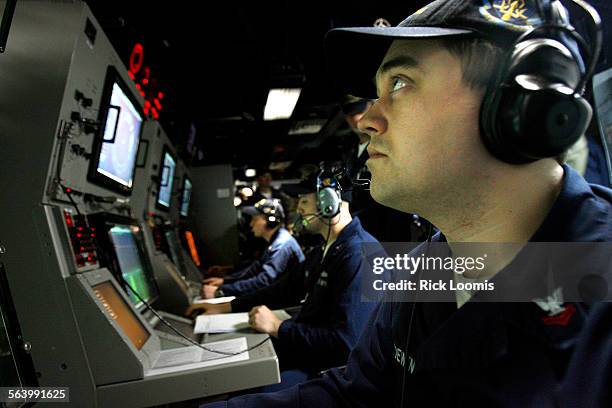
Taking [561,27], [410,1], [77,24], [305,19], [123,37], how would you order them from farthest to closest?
[305,19] < [410,1] < [123,37] < [77,24] < [561,27]

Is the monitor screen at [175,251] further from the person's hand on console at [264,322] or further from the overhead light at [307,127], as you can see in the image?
the overhead light at [307,127]

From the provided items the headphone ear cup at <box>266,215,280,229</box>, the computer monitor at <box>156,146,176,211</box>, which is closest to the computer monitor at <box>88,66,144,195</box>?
the computer monitor at <box>156,146,176,211</box>

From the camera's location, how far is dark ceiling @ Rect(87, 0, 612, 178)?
11.3 ft

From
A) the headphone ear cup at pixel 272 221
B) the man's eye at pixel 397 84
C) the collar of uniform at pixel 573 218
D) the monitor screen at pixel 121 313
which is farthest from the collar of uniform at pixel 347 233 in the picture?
the headphone ear cup at pixel 272 221

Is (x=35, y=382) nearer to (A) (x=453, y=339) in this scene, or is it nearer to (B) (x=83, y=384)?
(B) (x=83, y=384)

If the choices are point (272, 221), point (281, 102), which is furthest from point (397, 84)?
point (281, 102)

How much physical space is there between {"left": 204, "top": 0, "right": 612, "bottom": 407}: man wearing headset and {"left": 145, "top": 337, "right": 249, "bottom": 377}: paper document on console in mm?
447

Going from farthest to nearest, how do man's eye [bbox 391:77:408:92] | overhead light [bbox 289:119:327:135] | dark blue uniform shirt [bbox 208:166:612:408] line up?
overhead light [bbox 289:119:327:135] < man's eye [bbox 391:77:408:92] < dark blue uniform shirt [bbox 208:166:612:408]

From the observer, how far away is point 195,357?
1338 millimetres

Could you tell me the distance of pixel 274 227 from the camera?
4.10 m

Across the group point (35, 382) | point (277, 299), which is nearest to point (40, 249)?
point (35, 382)

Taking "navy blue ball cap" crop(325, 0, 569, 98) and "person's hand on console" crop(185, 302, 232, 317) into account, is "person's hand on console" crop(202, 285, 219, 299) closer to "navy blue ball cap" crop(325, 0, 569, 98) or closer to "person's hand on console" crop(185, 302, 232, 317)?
"person's hand on console" crop(185, 302, 232, 317)

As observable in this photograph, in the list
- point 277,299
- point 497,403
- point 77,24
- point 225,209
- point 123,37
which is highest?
point 123,37

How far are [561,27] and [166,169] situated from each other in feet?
11.2
